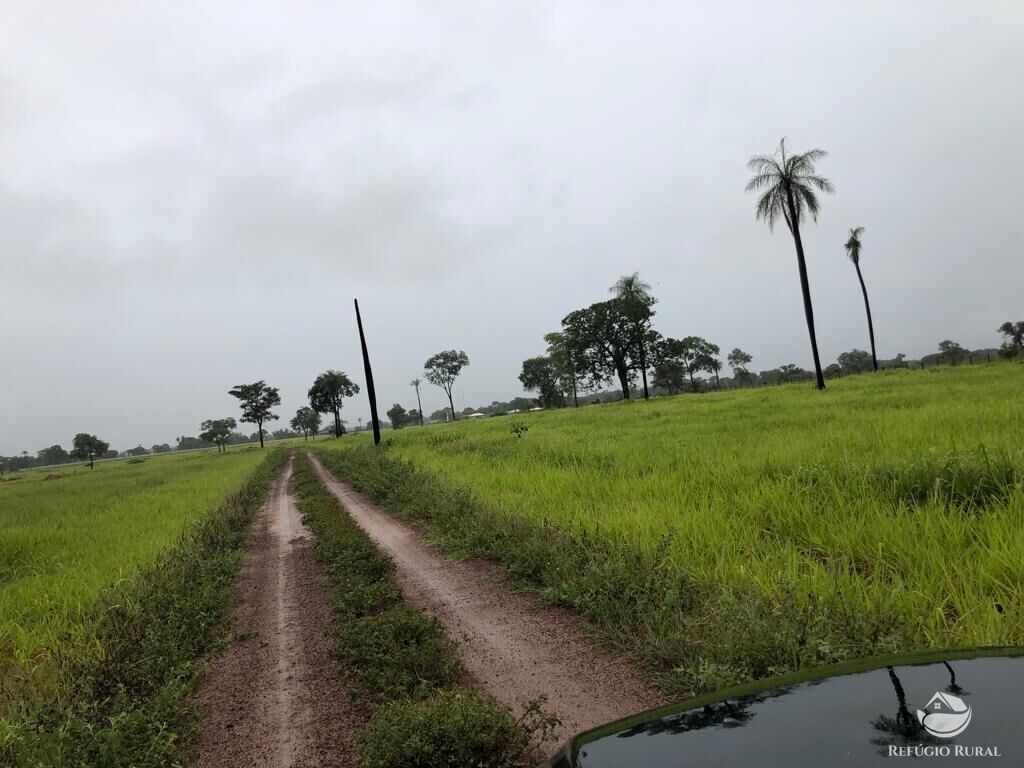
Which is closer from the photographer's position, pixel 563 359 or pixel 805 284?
pixel 805 284

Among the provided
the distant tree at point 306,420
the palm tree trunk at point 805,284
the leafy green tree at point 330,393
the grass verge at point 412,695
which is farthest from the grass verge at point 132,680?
the distant tree at point 306,420

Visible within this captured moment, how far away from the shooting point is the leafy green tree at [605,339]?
4959 cm

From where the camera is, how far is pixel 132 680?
12.5ft

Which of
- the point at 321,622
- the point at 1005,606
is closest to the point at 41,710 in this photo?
the point at 321,622

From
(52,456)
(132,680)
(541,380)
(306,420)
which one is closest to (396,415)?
(306,420)

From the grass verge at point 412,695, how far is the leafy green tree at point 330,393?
79167 millimetres

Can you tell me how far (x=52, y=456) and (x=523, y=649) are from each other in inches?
7096

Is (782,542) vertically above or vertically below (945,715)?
below

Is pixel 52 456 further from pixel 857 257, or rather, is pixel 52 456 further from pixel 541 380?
pixel 857 257

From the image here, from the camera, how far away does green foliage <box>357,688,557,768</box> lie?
255 centimetres

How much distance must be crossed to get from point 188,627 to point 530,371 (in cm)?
8754

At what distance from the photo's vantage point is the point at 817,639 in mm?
2893

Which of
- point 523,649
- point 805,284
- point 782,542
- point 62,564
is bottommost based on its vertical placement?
point 523,649

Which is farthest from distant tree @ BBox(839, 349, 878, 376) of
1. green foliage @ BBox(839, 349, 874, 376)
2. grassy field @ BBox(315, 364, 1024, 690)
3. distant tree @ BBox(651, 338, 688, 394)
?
grassy field @ BBox(315, 364, 1024, 690)
